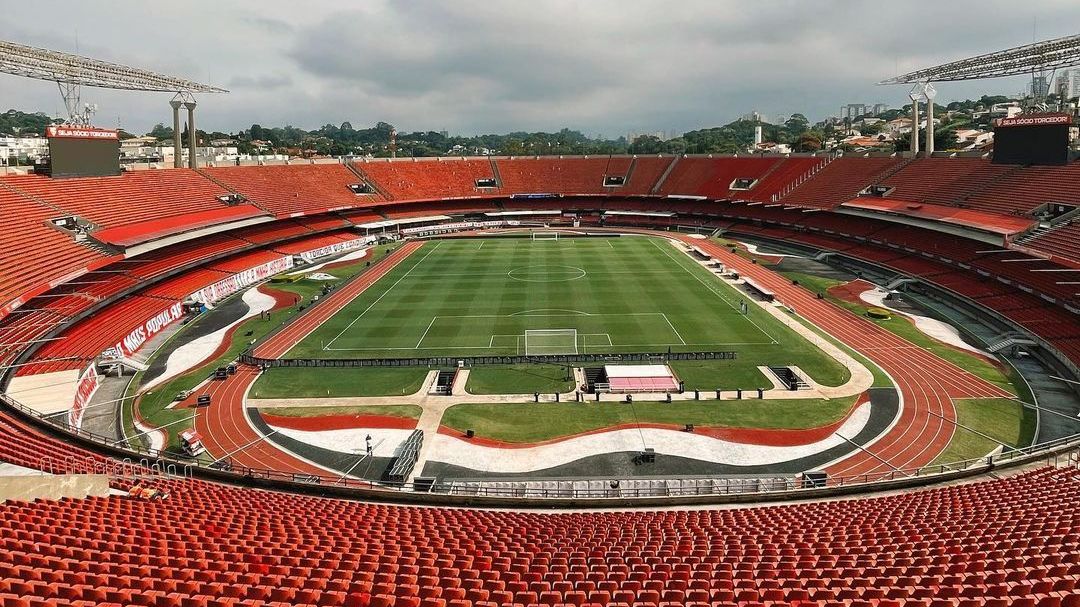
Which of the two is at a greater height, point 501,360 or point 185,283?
point 185,283

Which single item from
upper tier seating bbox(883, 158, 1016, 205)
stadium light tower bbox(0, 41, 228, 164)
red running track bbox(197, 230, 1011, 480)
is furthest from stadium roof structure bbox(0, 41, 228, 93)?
upper tier seating bbox(883, 158, 1016, 205)

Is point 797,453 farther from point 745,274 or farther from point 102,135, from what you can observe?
point 102,135

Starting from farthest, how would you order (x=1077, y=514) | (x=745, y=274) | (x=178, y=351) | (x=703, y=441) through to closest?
1. (x=745, y=274)
2. (x=178, y=351)
3. (x=703, y=441)
4. (x=1077, y=514)

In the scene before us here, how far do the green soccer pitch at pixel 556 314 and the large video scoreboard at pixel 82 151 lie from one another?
26.8 metres

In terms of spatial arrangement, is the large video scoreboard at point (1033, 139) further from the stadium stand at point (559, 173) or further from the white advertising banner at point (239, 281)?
the white advertising banner at point (239, 281)

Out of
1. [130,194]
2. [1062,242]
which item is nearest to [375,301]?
[130,194]

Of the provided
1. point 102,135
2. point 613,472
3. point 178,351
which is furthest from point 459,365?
point 102,135

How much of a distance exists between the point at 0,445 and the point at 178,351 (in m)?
19.0

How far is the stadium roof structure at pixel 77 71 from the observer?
45.7m

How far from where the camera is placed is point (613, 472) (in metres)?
23.7

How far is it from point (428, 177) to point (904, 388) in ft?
267

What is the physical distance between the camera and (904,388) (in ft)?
101

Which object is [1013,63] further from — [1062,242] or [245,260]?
[245,260]

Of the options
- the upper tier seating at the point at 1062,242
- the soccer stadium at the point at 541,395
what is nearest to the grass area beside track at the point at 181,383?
the soccer stadium at the point at 541,395
